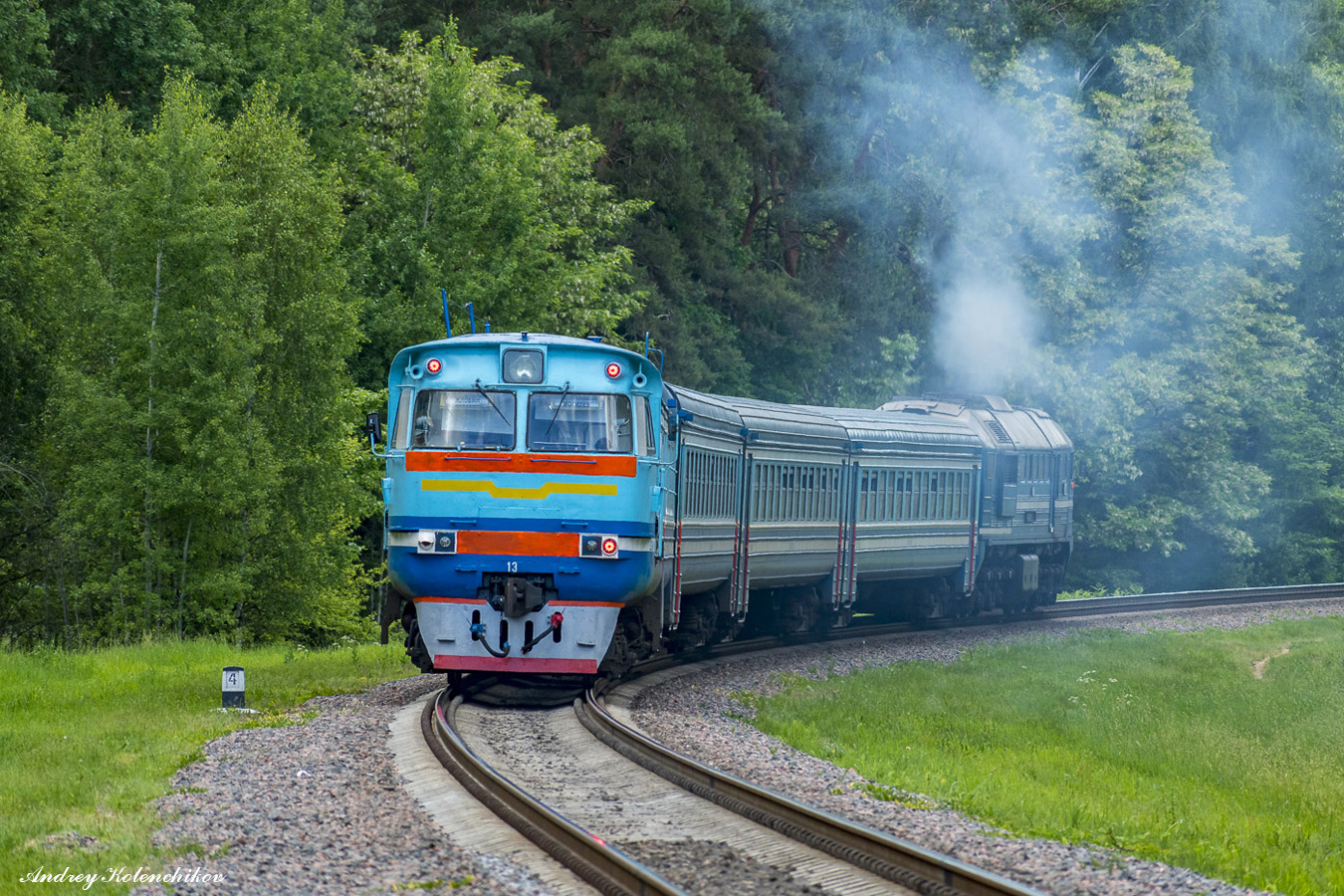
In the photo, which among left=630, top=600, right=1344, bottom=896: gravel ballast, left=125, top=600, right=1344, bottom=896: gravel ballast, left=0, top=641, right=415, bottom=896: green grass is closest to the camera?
left=125, top=600, right=1344, bottom=896: gravel ballast

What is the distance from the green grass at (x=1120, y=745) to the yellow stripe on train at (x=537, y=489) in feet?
8.97

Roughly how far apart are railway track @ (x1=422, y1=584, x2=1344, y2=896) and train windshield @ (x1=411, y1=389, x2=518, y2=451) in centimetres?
240

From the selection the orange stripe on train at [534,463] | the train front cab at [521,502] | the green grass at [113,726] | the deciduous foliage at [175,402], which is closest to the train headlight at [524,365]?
the train front cab at [521,502]

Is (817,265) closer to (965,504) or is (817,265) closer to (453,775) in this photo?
(965,504)

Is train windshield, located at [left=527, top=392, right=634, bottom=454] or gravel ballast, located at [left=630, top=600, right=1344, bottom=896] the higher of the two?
train windshield, located at [left=527, top=392, right=634, bottom=454]

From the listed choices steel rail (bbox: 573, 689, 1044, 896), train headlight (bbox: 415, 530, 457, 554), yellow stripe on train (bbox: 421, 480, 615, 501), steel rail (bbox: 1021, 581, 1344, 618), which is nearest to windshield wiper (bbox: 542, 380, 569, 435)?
yellow stripe on train (bbox: 421, 480, 615, 501)

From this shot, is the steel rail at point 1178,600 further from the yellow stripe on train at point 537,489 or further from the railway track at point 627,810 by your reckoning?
the railway track at point 627,810

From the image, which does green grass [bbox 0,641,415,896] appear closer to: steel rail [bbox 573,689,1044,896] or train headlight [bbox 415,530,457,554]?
train headlight [bbox 415,530,457,554]

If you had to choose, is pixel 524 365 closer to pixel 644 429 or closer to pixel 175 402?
pixel 644 429

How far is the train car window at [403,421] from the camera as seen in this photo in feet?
50.1

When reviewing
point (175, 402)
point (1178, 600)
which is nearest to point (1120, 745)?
point (175, 402)

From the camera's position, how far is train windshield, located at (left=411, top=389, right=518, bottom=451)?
591 inches

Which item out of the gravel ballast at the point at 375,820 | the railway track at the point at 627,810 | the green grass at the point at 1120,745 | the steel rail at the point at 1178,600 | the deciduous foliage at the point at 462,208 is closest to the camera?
the railway track at the point at 627,810

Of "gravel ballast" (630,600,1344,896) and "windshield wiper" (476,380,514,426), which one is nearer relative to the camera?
"gravel ballast" (630,600,1344,896)
